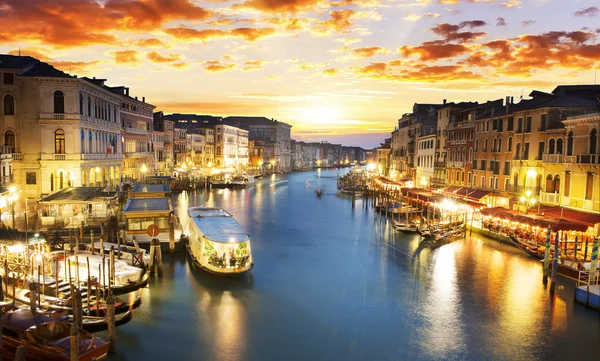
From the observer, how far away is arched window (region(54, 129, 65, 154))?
3142cm

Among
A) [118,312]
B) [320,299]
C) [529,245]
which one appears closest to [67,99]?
[118,312]

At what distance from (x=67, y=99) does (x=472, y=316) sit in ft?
93.5

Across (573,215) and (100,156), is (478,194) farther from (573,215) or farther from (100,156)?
(100,156)

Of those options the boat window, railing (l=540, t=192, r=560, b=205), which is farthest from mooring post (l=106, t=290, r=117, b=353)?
railing (l=540, t=192, r=560, b=205)

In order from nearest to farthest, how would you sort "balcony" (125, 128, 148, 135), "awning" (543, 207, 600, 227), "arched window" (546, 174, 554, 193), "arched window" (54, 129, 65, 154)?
"awning" (543, 207, 600, 227) < "arched window" (546, 174, 554, 193) < "arched window" (54, 129, 65, 154) < "balcony" (125, 128, 148, 135)

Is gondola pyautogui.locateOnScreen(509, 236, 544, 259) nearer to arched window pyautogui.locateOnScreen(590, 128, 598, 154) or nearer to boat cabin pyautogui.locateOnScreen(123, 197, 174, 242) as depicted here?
arched window pyautogui.locateOnScreen(590, 128, 598, 154)

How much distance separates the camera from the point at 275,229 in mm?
34156

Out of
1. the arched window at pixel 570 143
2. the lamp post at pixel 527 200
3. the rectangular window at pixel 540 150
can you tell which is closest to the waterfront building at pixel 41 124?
the lamp post at pixel 527 200

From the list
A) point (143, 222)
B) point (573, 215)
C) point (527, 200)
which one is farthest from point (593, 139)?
point (143, 222)

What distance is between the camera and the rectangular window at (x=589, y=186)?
24219mm

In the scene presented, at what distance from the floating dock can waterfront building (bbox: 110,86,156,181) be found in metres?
41.3

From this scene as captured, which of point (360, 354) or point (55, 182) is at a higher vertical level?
point (55, 182)

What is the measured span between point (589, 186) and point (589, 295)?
9.73 m

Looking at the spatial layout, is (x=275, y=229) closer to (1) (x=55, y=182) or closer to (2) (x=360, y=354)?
(1) (x=55, y=182)
